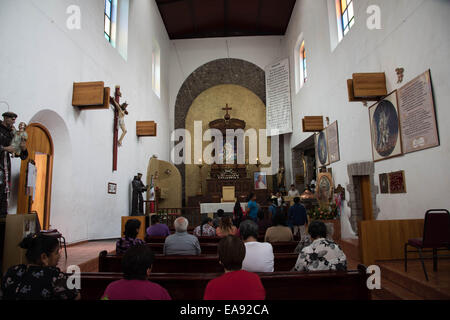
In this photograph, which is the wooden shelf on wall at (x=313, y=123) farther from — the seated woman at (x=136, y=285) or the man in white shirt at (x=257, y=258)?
the seated woman at (x=136, y=285)

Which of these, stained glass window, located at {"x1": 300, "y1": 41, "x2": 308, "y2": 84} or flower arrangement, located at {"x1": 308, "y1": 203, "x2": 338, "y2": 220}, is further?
stained glass window, located at {"x1": 300, "y1": 41, "x2": 308, "y2": 84}

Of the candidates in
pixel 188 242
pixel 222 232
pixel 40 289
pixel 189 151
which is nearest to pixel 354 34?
pixel 222 232

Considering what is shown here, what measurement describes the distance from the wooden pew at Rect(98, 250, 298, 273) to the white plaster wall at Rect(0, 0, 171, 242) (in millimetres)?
2640

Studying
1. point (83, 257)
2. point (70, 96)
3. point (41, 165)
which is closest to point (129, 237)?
point (83, 257)

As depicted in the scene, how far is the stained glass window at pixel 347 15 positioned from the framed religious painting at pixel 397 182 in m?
4.46

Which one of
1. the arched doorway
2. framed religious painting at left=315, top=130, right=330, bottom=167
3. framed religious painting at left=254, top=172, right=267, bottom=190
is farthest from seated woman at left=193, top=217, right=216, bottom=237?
framed religious painting at left=254, top=172, right=267, bottom=190

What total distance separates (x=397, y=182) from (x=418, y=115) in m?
1.44

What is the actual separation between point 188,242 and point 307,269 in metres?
1.61

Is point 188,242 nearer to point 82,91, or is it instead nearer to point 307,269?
point 307,269

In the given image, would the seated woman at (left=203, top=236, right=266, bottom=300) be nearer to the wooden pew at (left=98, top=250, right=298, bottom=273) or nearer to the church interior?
the church interior

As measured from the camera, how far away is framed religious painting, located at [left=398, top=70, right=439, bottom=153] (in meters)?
5.20

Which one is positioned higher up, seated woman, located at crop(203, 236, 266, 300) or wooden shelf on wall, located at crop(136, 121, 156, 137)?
wooden shelf on wall, located at crop(136, 121, 156, 137)

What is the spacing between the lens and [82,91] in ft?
22.6

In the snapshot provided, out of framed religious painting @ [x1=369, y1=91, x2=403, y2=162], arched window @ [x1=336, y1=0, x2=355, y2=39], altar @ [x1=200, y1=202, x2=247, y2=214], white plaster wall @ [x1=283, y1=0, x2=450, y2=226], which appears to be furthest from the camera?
altar @ [x1=200, y1=202, x2=247, y2=214]
